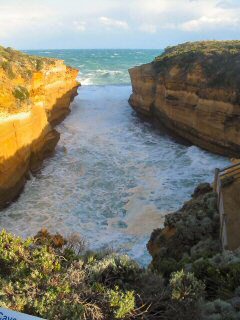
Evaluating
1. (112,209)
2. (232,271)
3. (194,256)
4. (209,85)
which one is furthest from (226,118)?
(232,271)

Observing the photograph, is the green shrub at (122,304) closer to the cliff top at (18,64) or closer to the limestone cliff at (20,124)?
the limestone cliff at (20,124)

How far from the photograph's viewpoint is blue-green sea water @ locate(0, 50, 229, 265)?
14.3 meters

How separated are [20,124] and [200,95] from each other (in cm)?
982

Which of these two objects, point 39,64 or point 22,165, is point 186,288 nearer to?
point 22,165

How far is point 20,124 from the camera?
1719 cm

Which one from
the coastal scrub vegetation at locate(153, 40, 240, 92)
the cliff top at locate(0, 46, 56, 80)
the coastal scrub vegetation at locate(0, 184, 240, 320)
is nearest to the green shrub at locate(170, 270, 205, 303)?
the coastal scrub vegetation at locate(0, 184, 240, 320)

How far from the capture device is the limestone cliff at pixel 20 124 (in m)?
15.9

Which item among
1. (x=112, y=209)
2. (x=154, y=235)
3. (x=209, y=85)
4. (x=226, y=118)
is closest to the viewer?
(x=154, y=235)

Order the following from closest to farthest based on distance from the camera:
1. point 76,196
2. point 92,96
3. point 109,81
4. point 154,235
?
point 154,235, point 76,196, point 92,96, point 109,81

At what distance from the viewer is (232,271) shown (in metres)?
6.42

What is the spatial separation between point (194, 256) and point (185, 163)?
482 inches

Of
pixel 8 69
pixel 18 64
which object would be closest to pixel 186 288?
pixel 8 69

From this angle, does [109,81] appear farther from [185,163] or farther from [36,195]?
[36,195]

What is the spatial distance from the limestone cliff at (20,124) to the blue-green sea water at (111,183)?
2.32 feet
